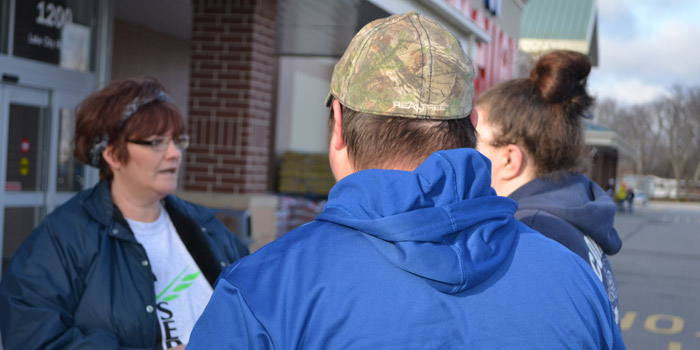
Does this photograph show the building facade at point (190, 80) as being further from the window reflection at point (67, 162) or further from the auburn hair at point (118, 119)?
the auburn hair at point (118, 119)

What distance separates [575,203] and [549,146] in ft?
0.61

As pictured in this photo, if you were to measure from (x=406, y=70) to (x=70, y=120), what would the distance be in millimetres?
6218

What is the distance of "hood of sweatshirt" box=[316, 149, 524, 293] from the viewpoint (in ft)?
3.72

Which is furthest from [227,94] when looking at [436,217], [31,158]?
[436,217]

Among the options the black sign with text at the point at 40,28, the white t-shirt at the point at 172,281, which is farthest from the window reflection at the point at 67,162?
the white t-shirt at the point at 172,281

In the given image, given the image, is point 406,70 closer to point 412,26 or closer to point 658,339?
point 412,26

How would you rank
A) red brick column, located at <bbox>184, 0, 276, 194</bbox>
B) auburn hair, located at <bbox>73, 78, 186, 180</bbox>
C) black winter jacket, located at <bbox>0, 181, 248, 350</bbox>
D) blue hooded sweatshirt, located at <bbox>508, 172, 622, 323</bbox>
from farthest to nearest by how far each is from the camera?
red brick column, located at <bbox>184, 0, 276, 194</bbox>
auburn hair, located at <bbox>73, 78, 186, 180</bbox>
black winter jacket, located at <bbox>0, 181, 248, 350</bbox>
blue hooded sweatshirt, located at <bbox>508, 172, 622, 323</bbox>

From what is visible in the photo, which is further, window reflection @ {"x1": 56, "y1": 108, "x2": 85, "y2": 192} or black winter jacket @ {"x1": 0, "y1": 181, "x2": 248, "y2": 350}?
window reflection @ {"x1": 56, "y1": 108, "x2": 85, "y2": 192}

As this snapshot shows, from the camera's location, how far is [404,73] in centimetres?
127

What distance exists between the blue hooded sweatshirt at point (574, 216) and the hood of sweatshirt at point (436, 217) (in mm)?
788

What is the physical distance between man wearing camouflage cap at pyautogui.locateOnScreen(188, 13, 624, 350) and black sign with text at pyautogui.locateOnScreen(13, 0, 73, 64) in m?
5.77

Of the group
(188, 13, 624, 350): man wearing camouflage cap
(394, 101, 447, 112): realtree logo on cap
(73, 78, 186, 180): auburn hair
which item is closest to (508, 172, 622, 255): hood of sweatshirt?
(188, 13, 624, 350): man wearing camouflage cap

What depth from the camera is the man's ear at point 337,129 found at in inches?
52.5

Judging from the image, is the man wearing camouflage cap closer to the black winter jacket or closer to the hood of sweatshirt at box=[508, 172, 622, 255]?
the hood of sweatshirt at box=[508, 172, 622, 255]
